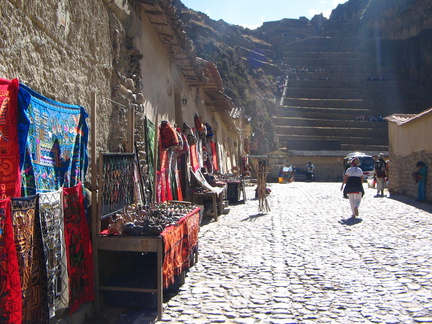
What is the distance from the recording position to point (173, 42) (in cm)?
912

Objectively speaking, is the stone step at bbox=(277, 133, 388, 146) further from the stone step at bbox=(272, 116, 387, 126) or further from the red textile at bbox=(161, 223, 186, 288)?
the red textile at bbox=(161, 223, 186, 288)

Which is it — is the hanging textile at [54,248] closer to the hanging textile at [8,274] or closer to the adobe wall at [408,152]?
the hanging textile at [8,274]

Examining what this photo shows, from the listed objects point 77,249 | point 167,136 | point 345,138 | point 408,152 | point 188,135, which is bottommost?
point 77,249

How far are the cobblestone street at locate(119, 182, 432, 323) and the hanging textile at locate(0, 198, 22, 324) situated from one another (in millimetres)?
1437

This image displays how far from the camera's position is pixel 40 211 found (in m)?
3.53

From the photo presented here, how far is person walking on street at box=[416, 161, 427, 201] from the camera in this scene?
A: 47.7 ft

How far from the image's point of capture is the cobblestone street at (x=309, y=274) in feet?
14.3

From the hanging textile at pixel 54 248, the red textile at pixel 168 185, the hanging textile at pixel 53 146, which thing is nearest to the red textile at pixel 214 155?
the red textile at pixel 168 185

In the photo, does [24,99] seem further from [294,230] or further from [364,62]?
[364,62]

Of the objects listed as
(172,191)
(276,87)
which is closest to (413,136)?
(172,191)

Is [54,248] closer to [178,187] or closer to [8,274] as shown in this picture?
[8,274]

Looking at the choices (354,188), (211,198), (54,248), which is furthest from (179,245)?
(354,188)

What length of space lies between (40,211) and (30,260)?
1.24 feet

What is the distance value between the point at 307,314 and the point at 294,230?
4.94 metres
